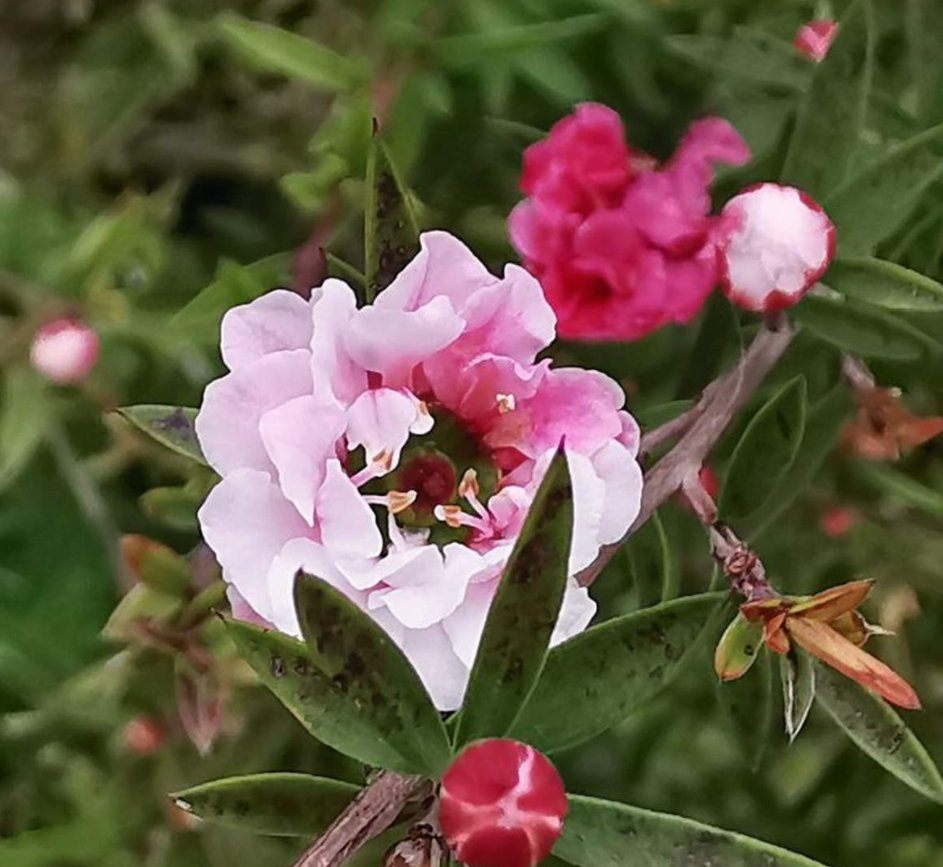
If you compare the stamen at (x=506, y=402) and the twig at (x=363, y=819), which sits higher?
the stamen at (x=506, y=402)

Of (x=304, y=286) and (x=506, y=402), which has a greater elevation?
(x=506, y=402)

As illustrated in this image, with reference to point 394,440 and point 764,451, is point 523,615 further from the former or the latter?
point 764,451

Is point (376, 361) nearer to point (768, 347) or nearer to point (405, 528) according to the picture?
point (405, 528)

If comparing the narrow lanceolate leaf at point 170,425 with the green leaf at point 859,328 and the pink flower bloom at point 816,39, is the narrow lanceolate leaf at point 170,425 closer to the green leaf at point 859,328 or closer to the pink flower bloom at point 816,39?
the green leaf at point 859,328

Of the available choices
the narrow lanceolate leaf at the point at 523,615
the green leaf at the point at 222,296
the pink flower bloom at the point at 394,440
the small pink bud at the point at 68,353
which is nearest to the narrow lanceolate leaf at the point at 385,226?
the pink flower bloom at the point at 394,440

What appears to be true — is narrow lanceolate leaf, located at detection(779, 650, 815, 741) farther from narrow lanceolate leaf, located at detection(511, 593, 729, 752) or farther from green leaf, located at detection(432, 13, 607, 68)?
green leaf, located at detection(432, 13, 607, 68)

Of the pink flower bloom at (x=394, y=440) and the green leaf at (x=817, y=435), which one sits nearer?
the pink flower bloom at (x=394, y=440)

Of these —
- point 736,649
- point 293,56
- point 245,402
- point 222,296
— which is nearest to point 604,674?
point 736,649
